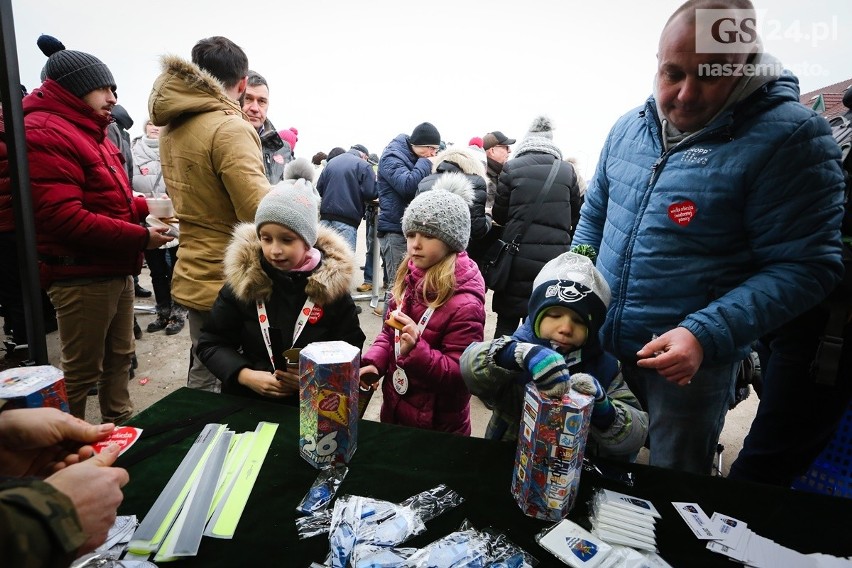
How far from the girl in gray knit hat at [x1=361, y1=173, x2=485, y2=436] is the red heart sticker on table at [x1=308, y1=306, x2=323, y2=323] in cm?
25

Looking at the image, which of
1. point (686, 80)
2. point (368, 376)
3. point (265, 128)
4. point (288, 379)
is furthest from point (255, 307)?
point (265, 128)

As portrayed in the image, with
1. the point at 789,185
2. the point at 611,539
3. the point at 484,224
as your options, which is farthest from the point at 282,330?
the point at 484,224

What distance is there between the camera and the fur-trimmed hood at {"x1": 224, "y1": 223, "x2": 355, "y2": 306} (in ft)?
4.91

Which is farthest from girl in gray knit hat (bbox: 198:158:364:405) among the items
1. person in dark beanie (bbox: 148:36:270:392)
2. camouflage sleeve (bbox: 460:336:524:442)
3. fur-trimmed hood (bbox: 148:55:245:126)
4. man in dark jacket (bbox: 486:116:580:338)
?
man in dark jacket (bbox: 486:116:580:338)

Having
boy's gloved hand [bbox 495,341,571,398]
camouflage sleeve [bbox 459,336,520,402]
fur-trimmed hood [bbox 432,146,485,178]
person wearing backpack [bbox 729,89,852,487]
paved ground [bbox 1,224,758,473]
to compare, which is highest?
fur-trimmed hood [bbox 432,146,485,178]

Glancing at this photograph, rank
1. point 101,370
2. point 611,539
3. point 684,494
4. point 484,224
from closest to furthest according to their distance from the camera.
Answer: point 611,539 < point 684,494 < point 101,370 < point 484,224

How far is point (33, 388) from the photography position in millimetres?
859

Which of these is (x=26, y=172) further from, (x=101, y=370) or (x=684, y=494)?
(x=684, y=494)

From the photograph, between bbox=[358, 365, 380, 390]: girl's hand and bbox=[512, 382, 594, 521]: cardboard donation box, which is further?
bbox=[358, 365, 380, 390]: girl's hand

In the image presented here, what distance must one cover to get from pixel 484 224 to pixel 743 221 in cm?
213

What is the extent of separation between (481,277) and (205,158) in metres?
1.36

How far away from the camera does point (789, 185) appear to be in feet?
3.91

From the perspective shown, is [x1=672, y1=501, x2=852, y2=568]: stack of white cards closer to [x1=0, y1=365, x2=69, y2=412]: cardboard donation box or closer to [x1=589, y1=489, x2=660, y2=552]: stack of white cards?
[x1=589, y1=489, x2=660, y2=552]: stack of white cards

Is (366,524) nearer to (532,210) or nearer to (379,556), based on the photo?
(379,556)
